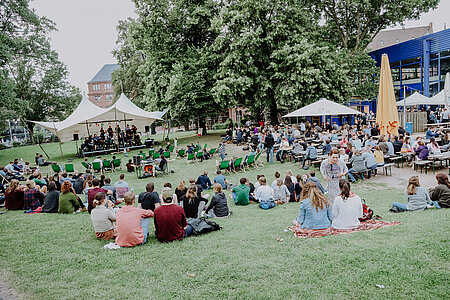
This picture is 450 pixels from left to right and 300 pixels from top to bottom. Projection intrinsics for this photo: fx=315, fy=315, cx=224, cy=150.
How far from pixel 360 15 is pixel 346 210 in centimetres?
2945

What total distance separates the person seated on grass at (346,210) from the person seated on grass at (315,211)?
0.47ft

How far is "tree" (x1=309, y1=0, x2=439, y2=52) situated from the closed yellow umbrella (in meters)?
15.6

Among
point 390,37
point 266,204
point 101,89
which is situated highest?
point 390,37

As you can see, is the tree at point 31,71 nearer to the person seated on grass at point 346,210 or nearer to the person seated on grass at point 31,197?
the person seated on grass at point 31,197

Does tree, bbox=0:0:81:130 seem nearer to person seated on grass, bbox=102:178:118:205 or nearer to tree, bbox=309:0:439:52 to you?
person seated on grass, bbox=102:178:118:205

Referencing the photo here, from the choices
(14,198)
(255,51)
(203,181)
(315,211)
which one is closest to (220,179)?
(203,181)

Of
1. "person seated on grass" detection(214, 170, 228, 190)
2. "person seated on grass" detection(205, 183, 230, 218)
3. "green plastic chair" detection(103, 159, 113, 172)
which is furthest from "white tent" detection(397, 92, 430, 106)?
"green plastic chair" detection(103, 159, 113, 172)

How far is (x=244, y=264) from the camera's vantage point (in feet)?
15.2

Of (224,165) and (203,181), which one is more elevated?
(224,165)

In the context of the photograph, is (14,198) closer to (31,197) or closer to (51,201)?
(31,197)

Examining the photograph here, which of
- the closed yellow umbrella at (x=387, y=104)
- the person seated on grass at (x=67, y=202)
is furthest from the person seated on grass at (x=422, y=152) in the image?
the person seated on grass at (x=67, y=202)

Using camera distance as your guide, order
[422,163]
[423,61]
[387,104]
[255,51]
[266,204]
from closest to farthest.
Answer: [266,204], [422,163], [387,104], [255,51], [423,61]

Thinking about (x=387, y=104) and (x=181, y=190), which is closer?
(x=181, y=190)

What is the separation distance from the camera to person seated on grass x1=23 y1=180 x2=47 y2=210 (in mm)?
9329
